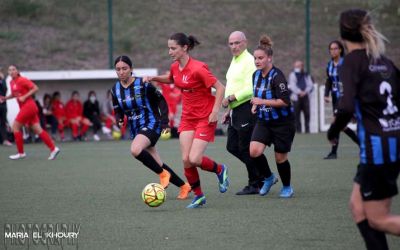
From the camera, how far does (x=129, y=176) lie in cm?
1212

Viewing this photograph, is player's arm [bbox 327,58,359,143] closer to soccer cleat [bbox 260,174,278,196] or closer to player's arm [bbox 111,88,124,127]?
soccer cleat [bbox 260,174,278,196]

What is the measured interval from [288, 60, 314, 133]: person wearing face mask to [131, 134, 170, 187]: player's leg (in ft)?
41.8

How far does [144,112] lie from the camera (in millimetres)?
9508

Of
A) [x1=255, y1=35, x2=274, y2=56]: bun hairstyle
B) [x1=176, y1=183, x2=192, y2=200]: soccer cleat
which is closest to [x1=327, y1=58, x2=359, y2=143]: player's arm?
[x1=255, y1=35, x2=274, y2=56]: bun hairstyle

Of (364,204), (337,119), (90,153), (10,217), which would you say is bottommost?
(90,153)

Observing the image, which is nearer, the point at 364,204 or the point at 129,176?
the point at 364,204

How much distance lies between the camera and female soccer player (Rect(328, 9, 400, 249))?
501 cm

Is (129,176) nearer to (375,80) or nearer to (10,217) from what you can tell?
(10,217)

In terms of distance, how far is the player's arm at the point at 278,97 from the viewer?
29.2 ft

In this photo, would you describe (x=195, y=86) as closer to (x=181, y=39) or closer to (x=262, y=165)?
(x=181, y=39)

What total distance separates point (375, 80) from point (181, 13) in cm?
2500

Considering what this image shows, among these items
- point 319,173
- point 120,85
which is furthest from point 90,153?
point 120,85

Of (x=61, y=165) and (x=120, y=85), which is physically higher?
(x=120, y=85)

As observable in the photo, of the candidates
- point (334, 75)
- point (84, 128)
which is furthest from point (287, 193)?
point (84, 128)
